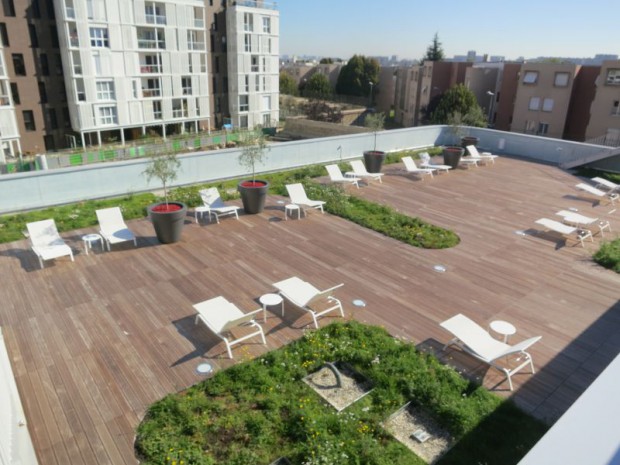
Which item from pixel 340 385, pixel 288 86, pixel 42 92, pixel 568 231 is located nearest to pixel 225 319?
pixel 340 385

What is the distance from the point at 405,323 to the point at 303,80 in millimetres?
84029

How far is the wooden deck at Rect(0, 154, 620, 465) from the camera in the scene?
5539 mm

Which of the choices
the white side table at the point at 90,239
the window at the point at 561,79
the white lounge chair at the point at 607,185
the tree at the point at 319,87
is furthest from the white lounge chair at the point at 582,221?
the tree at the point at 319,87

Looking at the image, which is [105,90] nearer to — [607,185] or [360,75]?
[607,185]

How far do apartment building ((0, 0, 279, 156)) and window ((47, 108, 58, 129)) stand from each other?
0.09 m

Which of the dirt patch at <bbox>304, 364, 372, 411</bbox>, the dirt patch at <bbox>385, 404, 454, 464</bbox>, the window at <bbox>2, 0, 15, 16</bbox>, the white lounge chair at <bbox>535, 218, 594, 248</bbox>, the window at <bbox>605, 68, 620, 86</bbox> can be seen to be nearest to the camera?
the dirt patch at <bbox>385, 404, 454, 464</bbox>

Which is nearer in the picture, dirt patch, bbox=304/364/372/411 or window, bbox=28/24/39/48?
dirt patch, bbox=304/364/372/411

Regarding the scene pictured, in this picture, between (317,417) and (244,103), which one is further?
(244,103)

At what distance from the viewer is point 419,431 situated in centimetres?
508

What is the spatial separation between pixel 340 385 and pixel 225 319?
2.02 metres

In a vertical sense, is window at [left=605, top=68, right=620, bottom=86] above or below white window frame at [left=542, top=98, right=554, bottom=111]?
above

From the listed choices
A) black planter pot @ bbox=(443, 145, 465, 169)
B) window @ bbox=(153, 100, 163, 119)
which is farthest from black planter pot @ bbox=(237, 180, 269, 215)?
window @ bbox=(153, 100, 163, 119)

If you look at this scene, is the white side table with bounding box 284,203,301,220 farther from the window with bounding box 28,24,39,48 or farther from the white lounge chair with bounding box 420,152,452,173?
the window with bounding box 28,24,39,48

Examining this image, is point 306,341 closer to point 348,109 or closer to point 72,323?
point 72,323
